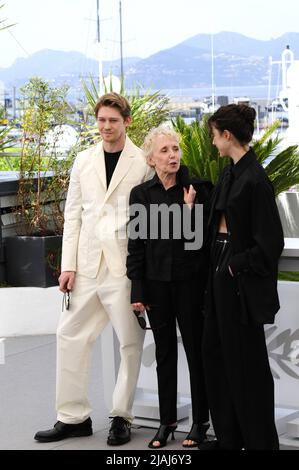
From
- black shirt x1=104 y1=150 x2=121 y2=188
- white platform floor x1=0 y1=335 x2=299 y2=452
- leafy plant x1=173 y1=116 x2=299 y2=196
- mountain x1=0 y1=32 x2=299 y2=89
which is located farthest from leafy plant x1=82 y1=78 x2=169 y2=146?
mountain x1=0 y1=32 x2=299 y2=89

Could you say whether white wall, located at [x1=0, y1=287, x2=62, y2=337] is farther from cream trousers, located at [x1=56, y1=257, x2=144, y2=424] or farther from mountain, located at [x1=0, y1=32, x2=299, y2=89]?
mountain, located at [x1=0, y1=32, x2=299, y2=89]

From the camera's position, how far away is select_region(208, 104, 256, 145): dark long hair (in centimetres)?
406

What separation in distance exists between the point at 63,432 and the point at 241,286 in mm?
1361

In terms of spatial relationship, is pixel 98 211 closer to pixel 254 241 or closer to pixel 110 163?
pixel 110 163

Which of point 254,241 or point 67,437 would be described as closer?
point 254,241

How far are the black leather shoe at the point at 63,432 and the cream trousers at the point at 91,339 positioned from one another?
0.10ft

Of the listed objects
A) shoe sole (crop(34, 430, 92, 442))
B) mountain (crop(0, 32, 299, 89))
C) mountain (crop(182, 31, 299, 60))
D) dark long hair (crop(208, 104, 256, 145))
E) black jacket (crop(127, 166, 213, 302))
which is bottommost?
shoe sole (crop(34, 430, 92, 442))

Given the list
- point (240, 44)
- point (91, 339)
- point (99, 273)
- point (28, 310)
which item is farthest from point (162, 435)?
point (240, 44)

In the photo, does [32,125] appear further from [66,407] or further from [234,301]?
[234,301]

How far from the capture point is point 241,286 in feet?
13.2

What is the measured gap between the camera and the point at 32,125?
25.3 ft

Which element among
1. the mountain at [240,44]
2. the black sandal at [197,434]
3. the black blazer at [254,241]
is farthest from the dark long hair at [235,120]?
the mountain at [240,44]

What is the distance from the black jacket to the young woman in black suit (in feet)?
0.61

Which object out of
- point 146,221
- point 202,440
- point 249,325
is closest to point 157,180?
point 146,221
